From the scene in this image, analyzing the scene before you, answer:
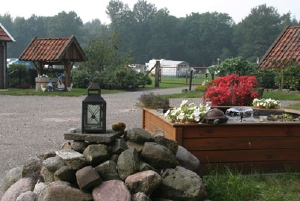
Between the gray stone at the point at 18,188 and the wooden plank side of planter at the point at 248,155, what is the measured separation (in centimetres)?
208

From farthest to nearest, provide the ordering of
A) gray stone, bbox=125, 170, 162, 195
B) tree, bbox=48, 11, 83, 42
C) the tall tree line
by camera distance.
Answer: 1. tree, bbox=48, 11, 83, 42
2. the tall tree line
3. gray stone, bbox=125, 170, 162, 195

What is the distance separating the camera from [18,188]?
471cm

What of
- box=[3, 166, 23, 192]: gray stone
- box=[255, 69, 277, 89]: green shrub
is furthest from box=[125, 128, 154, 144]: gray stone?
box=[255, 69, 277, 89]: green shrub

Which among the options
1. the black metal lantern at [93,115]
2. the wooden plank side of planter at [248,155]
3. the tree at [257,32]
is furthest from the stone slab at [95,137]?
the tree at [257,32]

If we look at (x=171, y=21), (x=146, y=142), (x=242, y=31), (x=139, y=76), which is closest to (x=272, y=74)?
(x=139, y=76)

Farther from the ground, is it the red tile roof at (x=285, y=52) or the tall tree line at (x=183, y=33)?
the tall tree line at (x=183, y=33)

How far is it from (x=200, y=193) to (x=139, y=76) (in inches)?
989

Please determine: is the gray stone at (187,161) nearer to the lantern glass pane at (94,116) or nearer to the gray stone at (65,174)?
the lantern glass pane at (94,116)

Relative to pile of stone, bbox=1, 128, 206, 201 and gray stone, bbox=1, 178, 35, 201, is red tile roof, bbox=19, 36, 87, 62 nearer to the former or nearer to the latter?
gray stone, bbox=1, 178, 35, 201

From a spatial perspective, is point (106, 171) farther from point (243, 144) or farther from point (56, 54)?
point (56, 54)

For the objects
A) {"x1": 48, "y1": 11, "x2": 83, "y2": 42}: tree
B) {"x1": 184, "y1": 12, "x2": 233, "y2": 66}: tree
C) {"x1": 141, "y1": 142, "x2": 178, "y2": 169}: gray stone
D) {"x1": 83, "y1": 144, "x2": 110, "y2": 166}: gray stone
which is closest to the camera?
{"x1": 83, "y1": 144, "x2": 110, "y2": 166}: gray stone

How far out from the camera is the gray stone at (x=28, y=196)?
436 centimetres

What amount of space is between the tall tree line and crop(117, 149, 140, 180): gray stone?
292 ft

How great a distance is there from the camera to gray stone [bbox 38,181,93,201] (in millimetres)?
4117
